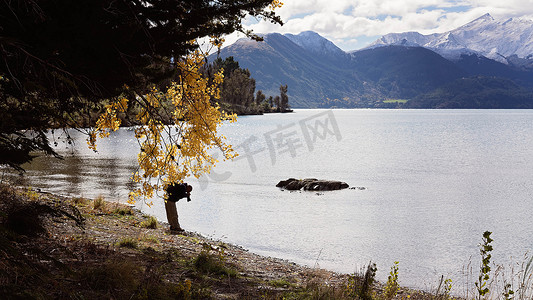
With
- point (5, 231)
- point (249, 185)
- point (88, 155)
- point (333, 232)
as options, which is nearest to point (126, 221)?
point (333, 232)

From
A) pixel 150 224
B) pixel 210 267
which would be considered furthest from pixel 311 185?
pixel 210 267

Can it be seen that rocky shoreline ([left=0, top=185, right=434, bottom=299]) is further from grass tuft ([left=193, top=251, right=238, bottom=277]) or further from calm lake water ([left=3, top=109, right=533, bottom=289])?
calm lake water ([left=3, top=109, right=533, bottom=289])

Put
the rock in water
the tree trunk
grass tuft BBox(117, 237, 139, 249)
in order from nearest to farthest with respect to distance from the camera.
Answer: grass tuft BBox(117, 237, 139, 249) → the tree trunk → the rock in water

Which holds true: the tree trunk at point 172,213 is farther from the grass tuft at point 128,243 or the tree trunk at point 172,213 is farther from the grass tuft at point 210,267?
the grass tuft at point 210,267

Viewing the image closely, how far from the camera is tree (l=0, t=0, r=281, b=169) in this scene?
6.09m

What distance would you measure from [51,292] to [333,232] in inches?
680

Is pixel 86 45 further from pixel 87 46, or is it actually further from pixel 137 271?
pixel 137 271

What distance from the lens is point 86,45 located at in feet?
22.8

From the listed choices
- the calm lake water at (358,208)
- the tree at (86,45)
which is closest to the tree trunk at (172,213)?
the calm lake water at (358,208)

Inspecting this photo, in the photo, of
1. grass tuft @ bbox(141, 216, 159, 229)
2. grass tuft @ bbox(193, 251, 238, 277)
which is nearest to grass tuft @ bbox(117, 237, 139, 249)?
grass tuft @ bbox(193, 251, 238, 277)

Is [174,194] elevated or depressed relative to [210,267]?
elevated

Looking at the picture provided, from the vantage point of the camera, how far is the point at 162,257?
10273mm

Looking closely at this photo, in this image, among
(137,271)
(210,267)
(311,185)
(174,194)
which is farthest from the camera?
(311,185)

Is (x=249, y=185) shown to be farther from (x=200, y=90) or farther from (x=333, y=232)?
(x=200, y=90)
